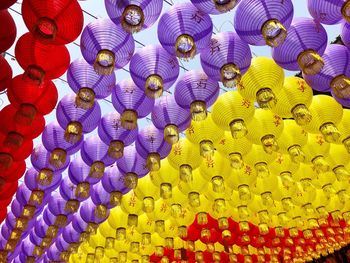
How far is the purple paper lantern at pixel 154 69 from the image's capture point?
3600mm

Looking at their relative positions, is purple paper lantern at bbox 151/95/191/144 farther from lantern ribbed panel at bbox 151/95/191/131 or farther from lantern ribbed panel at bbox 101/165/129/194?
lantern ribbed panel at bbox 101/165/129/194

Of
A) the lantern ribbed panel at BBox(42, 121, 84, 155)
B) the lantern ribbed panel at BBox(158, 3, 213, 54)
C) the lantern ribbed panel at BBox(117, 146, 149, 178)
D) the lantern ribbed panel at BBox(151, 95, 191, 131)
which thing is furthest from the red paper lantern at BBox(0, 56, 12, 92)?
the lantern ribbed panel at BBox(117, 146, 149, 178)

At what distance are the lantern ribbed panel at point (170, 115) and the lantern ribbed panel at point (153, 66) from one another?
50 centimetres

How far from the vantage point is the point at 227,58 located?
11.4 ft

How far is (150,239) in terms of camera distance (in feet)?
21.5

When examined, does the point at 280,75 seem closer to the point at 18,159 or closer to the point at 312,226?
the point at 18,159

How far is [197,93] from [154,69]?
19.7 inches

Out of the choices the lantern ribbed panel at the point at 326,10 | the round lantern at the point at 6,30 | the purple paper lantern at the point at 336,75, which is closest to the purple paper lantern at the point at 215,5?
the lantern ribbed panel at the point at 326,10

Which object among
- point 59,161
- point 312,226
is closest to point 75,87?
point 59,161

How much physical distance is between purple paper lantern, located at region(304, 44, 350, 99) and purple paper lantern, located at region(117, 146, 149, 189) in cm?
227

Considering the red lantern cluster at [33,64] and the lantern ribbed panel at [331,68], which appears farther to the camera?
the lantern ribbed panel at [331,68]

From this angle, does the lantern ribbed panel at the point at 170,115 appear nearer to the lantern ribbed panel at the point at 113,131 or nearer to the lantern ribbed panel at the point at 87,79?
the lantern ribbed panel at the point at 113,131

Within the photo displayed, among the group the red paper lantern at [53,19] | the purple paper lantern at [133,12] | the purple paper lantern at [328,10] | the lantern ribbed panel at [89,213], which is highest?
the purple paper lantern at [328,10]

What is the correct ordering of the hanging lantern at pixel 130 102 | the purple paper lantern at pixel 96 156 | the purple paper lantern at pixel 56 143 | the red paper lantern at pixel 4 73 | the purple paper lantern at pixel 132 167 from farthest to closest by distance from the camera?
the purple paper lantern at pixel 132 167, the purple paper lantern at pixel 96 156, the purple paper lantern at pixel 56 143, the hanging lantern at pixel 130 102, the red paper lantern at pixel 4 73
